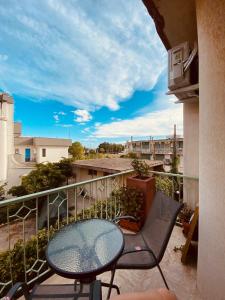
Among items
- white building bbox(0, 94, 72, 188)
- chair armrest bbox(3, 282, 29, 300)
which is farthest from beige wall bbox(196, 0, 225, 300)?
white building bbox(0, 94, 72, 188)

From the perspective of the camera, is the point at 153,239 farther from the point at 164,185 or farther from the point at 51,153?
the point at 51,153

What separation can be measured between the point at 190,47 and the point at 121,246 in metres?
3.39

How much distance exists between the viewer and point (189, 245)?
2199 millimetres

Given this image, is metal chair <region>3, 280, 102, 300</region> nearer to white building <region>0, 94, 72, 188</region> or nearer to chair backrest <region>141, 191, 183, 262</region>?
chair backrest <region>141, 191, 183, 262</region>

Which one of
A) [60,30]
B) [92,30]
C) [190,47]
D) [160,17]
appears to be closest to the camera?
[160,17]

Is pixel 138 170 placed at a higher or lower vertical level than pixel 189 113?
lower

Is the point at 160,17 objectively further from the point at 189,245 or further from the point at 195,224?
the point at 189,245

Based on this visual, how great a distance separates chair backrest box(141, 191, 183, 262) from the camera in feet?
5.45

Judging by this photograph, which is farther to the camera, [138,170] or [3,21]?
[3,21]

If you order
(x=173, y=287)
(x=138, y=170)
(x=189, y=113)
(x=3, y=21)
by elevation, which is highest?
(x=3, y=21)

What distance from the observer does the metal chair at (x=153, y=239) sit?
5.00 ft

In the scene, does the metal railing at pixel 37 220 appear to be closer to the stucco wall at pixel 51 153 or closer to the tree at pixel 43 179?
the tree at pixel 43 179

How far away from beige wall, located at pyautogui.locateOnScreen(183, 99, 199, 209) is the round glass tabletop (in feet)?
8.77

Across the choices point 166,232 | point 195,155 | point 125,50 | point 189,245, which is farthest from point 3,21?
point 189,245
